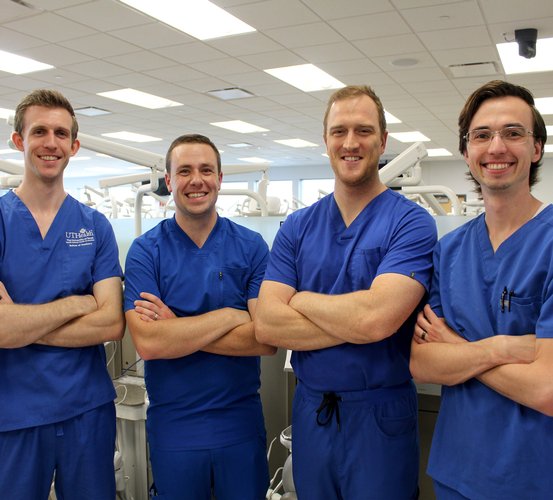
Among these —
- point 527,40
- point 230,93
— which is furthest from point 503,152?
point 230,93

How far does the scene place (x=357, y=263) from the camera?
139 centimetres

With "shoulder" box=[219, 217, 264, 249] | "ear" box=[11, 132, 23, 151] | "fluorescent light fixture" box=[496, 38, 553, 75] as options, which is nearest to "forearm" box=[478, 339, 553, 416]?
"shoulder" box=[219, 217, 264, 249]

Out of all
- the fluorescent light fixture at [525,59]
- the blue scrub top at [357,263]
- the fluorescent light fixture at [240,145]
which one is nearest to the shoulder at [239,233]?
the blue scrub top at [357,263]

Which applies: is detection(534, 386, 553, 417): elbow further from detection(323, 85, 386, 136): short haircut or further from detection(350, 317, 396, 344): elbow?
detection(323, 85, 386, 136): short haircut

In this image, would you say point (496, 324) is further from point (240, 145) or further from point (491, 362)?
point (240, 145)

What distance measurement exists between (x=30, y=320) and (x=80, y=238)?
29 centimetres

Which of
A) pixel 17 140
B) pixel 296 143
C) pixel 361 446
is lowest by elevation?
pixel 361 446

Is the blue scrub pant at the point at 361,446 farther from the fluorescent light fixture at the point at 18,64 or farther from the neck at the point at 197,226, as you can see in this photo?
the fluorescent light fixture at the point at 18,64

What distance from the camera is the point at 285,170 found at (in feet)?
49.2

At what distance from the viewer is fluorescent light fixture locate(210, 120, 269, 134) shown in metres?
8.52

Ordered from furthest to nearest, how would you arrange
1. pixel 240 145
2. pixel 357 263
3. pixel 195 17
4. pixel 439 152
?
pixel 439 152, pixel 240 145, pixel 195 17, pixel 357 263

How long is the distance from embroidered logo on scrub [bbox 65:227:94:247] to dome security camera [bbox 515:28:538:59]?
4.07 m

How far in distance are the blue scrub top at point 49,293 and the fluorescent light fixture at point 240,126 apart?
7.10 meters

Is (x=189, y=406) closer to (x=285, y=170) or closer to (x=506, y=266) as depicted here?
(x=506, y=266)
